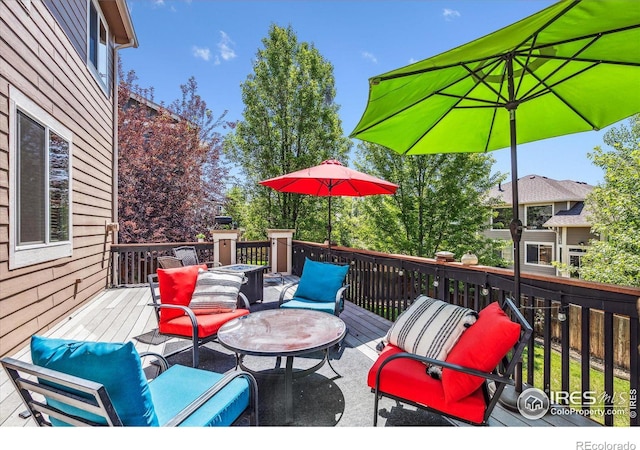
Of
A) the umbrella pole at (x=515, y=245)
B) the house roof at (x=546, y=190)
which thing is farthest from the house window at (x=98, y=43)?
the house roof at (x=546, y=190)

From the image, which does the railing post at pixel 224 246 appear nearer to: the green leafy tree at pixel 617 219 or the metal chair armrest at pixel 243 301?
the metal chair armrest at pixel 243 301

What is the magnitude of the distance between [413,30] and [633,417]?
513cm

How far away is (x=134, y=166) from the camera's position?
29.4 feet

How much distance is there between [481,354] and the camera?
182 cm

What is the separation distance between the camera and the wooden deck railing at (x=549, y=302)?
2033mm

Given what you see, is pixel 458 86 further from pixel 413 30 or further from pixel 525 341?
pixel 413 30

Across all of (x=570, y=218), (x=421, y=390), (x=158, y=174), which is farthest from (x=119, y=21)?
(x=570, y=218)

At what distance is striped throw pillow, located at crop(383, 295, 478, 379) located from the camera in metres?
2.13

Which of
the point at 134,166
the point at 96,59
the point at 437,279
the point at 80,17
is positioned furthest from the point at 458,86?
the point at 134,166

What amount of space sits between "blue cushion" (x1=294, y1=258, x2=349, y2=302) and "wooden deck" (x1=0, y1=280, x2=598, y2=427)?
556 millimetres

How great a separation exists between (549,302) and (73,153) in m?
6.05

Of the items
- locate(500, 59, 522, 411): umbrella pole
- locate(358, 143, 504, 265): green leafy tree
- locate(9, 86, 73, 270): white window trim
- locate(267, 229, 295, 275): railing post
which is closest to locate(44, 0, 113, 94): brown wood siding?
locate(9, 86, 73, 270): white window trim

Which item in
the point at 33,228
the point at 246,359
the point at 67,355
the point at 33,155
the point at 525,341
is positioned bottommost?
the point at 246,359

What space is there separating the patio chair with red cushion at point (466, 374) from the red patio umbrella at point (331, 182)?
2.40 metres
